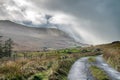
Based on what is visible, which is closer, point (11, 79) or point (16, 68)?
point (11, 79)

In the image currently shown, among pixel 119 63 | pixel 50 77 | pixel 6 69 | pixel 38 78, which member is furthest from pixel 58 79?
pixel 119 63

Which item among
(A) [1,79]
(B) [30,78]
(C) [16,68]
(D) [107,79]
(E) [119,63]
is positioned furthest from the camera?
(E) [119,63]

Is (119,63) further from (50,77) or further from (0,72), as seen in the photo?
(0,72)

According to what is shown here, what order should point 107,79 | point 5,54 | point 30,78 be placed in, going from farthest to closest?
point 5,54
point 107,79
point 30,78

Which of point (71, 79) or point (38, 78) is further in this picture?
point (71, 79)

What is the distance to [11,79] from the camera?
2905 centimetres

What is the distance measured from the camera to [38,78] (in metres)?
32.7

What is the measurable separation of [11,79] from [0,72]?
364cm

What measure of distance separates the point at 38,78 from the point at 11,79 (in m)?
4.41

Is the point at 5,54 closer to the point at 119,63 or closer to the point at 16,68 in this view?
the point at 119,63

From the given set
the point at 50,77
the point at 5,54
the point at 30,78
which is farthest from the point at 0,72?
the point at 5,54

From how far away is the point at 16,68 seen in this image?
34250mm

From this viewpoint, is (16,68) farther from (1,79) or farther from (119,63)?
(119,63)

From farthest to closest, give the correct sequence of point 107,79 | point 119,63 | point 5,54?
1. point 5,54
2. point 119,63
3. point 107,79
